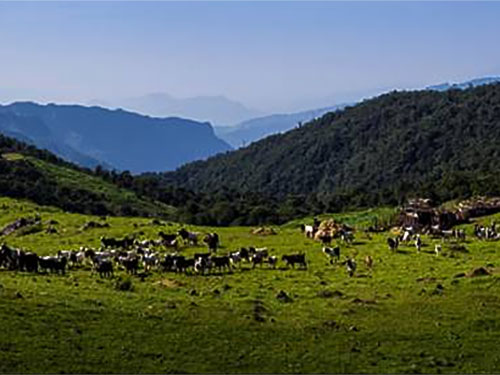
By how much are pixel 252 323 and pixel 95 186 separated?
4668 inches

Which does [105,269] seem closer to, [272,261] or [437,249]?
[272,261]

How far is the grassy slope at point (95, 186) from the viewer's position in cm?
13438

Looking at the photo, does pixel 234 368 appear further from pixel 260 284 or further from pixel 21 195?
pixel 21 195

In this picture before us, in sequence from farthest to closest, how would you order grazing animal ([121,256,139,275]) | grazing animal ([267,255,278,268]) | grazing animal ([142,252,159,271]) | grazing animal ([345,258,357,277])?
1. grazing animal ([267,255,278,268])
2. grazing animal ([142,252,159,271])
3. grazing animal ([121,256,139,275])
4. grazing animal ([345,258,357,277])

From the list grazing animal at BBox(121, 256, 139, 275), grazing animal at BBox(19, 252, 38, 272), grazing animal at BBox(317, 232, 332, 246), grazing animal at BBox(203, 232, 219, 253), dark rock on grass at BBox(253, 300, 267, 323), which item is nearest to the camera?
dark rock on grass at BBox(253, 300, 267, 323)

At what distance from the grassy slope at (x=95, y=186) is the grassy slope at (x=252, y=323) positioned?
8492 centimetres

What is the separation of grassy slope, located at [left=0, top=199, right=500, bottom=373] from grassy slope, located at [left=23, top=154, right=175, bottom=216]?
8492 centimetres

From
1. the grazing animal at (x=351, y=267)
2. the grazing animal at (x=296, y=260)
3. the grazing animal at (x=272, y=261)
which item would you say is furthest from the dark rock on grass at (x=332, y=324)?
the grazing animal at (x=272, y=261)

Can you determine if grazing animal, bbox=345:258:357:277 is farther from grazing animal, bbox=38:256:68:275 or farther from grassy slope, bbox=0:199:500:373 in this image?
grazing animal, bbox=38:256:68:275

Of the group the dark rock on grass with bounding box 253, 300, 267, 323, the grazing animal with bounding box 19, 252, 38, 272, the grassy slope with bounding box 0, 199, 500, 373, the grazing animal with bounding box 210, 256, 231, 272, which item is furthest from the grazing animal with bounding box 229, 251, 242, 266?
the dark rock on grass with bounding box 253, 300, 267, 323

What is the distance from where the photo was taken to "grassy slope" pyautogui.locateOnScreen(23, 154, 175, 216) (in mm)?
134375

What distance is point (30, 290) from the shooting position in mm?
34812

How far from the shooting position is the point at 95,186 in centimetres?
14562

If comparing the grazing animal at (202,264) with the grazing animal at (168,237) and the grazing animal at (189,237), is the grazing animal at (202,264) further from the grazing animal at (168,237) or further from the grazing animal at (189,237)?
the grazing animal at (189,237)
